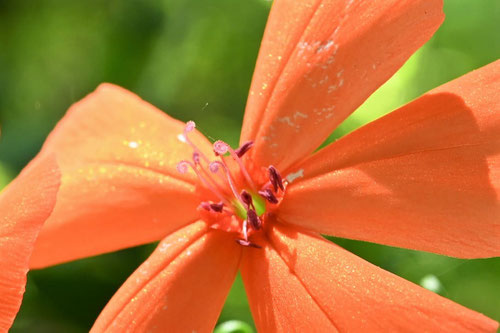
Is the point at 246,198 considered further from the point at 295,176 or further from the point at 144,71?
the point at 144,71

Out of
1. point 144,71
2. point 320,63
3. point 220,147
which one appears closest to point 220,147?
point 220,147

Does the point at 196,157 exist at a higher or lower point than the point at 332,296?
higher

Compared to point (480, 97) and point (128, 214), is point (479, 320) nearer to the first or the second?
point (480, 97)

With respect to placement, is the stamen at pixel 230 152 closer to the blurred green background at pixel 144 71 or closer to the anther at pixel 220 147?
the anther at pixel 220 147

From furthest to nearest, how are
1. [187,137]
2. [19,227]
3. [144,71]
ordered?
[144,71], [187,137], [19,227]

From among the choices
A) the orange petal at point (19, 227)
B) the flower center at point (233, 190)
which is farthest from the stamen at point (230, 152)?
the orange petal at point (19, 227)

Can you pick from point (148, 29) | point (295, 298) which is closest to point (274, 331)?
point (295, 298)

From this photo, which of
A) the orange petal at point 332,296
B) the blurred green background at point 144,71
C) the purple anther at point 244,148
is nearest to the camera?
the orange petal at point 332,296

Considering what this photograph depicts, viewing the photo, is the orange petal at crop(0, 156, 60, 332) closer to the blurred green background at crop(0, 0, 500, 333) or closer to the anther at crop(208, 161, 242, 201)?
the anther at crop(208, 161, 242, 201)
